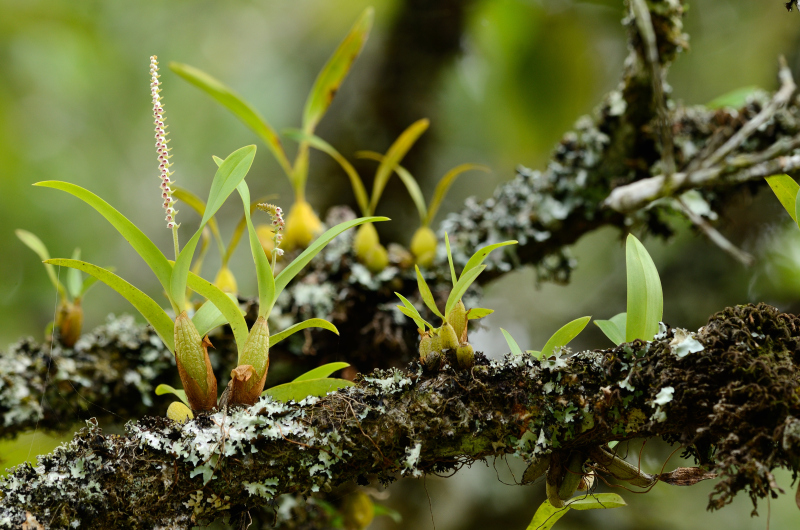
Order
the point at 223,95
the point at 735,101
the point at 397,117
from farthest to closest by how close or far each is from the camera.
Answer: the point at 397,117 < the point at 735,101 < the point at 223,95

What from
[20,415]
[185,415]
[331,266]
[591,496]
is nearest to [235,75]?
[331,266]

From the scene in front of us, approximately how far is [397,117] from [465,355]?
1.77 meters

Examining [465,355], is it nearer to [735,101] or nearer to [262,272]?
[262,272]

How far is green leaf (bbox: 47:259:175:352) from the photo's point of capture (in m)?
0.56

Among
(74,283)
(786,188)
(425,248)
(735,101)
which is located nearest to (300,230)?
(425,248)

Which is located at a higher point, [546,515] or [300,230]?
[300,230]

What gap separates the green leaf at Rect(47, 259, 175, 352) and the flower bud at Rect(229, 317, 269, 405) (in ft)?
0.32

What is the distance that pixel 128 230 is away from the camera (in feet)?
1.80

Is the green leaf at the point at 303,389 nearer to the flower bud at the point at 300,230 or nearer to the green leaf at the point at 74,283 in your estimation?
the flower bud at the point at 300,230

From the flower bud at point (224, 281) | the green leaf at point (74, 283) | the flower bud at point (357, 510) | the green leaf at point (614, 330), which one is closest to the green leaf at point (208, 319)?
the flower bud at point (224, 281)

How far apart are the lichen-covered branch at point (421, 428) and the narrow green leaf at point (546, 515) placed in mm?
79

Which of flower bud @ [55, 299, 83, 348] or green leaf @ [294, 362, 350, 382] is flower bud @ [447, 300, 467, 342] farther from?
flower bud @ [55, 299, 83, 348]

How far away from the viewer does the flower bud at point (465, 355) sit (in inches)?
22.1

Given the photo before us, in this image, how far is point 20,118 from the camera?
7.62ft
